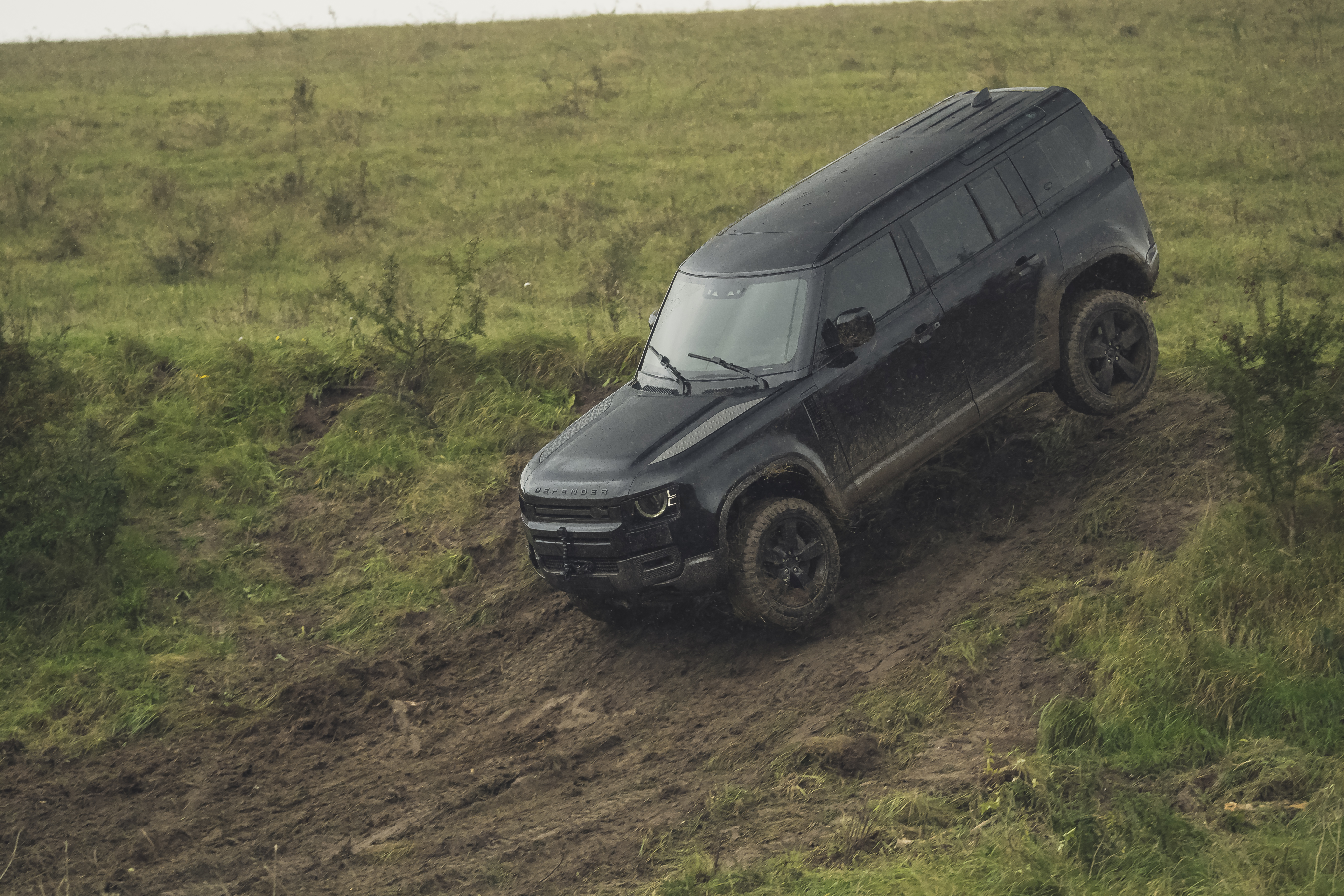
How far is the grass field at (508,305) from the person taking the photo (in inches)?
216

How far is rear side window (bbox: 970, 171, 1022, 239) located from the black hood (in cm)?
202

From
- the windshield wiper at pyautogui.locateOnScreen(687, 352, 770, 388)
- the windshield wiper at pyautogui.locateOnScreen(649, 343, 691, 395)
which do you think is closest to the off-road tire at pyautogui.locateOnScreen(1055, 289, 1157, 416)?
the windshield wiper at pyautogui.locateOnScreen(687, 352, 770, 388)

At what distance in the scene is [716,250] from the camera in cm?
801

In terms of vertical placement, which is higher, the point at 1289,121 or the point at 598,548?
the point at 1289,121

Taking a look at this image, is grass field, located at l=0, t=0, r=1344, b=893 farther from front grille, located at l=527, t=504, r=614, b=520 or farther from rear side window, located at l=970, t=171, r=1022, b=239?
front grille, located at l=527, t=504, r=614, b=520

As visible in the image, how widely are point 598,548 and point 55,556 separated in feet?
15.0

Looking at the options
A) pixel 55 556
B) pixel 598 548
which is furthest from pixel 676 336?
pixel 55 556

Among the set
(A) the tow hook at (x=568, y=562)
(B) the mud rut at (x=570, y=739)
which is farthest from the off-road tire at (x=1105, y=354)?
(A) the tow hook at (x=568, y=562)

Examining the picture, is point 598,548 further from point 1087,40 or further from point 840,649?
point 1087,40

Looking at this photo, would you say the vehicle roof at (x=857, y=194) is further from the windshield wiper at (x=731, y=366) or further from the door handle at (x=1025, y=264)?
the door handle at (x=1025, y=264)

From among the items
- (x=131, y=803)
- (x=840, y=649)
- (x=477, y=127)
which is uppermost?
(x=477, y=127)

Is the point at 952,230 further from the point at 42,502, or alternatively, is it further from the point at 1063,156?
the point at 42,502

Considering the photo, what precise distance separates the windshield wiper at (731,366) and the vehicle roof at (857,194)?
59cm

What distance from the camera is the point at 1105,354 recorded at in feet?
27.0
